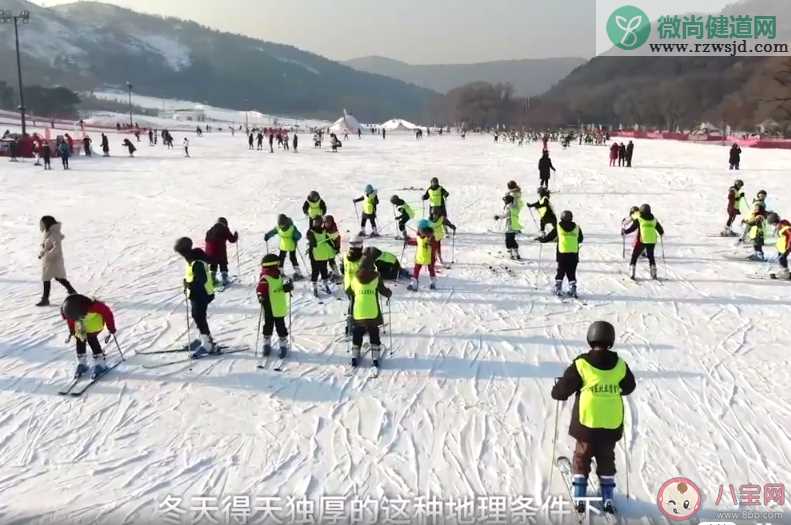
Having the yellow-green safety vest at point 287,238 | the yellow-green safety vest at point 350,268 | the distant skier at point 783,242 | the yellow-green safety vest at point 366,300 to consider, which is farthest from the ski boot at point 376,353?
the distant skier at point 783,242

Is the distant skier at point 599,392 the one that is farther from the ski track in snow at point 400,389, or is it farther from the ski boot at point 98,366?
the ski boot at point 98,366

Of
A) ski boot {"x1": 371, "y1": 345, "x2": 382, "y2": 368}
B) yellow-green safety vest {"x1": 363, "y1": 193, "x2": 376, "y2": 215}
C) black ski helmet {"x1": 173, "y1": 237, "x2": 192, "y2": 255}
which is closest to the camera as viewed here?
black ski helmet {"x1": 173, "y1": 237, "x2": 192, "y2": 255}

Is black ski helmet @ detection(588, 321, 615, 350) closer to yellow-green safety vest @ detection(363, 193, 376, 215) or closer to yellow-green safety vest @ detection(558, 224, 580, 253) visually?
yellow-green safety vest @ detection(558, 224, 580, 253)

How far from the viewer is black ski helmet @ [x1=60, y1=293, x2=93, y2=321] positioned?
583 centimetres

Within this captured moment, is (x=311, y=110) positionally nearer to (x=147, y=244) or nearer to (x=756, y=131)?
(x=756, y=131)

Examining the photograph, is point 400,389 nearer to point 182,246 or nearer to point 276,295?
point 276,295

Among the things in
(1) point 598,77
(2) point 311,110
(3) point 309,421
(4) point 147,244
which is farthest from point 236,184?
(2) point 311,110

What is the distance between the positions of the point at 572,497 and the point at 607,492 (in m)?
0.32

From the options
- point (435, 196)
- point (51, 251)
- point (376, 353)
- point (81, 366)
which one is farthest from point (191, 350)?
point (435, 196)

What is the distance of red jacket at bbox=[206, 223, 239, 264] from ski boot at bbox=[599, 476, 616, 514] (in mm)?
6668

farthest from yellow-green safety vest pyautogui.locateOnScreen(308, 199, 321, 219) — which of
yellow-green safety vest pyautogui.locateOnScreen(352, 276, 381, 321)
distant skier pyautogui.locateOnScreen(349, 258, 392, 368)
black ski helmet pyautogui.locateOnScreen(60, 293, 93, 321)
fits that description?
black ski helmet pyautogui.locateOnScreen(60, 293, 93, 321)

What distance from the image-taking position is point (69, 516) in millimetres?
4355

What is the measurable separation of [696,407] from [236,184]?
19.5 m

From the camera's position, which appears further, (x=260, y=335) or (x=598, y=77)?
(x=598, y=77)
